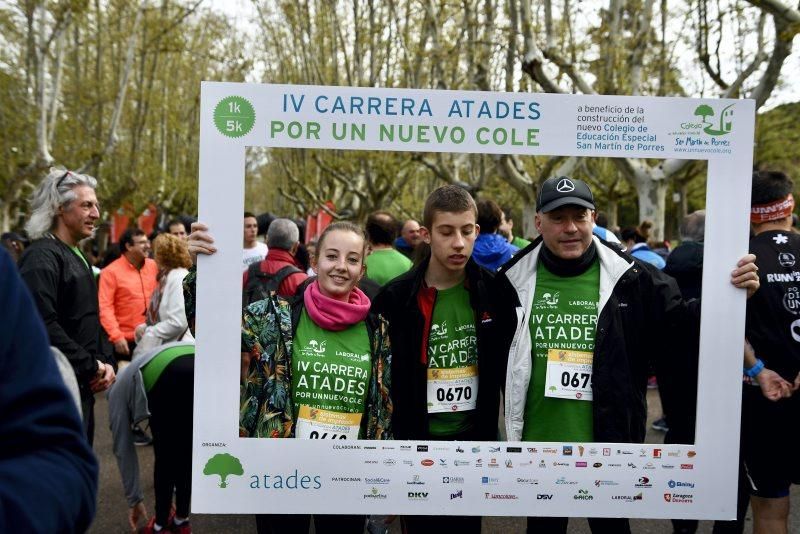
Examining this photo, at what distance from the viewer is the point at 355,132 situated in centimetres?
269

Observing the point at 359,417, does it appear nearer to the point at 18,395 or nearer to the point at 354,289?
the point at 354,289

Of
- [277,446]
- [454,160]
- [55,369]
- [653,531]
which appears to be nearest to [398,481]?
[277,446]

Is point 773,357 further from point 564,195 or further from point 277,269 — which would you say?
point 277,269

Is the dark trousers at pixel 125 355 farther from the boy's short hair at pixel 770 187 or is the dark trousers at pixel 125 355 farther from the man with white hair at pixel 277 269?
the boy's short hair at pixel 770 187

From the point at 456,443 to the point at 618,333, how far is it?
79cm

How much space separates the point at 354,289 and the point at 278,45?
71.3ft

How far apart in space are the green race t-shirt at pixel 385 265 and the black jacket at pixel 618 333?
2.73 metres

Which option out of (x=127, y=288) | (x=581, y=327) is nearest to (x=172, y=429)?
(x=581, y=327)

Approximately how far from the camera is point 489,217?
531 cm

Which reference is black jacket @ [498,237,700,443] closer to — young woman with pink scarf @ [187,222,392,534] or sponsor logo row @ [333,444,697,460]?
sponsor logo row @ [333,444,697,460]

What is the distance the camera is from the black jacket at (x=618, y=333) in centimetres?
273

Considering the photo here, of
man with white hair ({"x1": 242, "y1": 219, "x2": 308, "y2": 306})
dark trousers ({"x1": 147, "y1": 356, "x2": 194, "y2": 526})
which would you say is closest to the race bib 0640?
dark trousers ({"x1": 147, "y1": 356, "x2": 194, "y2": 526})

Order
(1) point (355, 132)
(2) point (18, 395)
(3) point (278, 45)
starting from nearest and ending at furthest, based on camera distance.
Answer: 1. (2) point (18, 395)
2. (1) point (355, 132)
3. (3) point (278, 45)

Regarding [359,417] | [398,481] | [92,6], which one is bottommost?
[398,481]
